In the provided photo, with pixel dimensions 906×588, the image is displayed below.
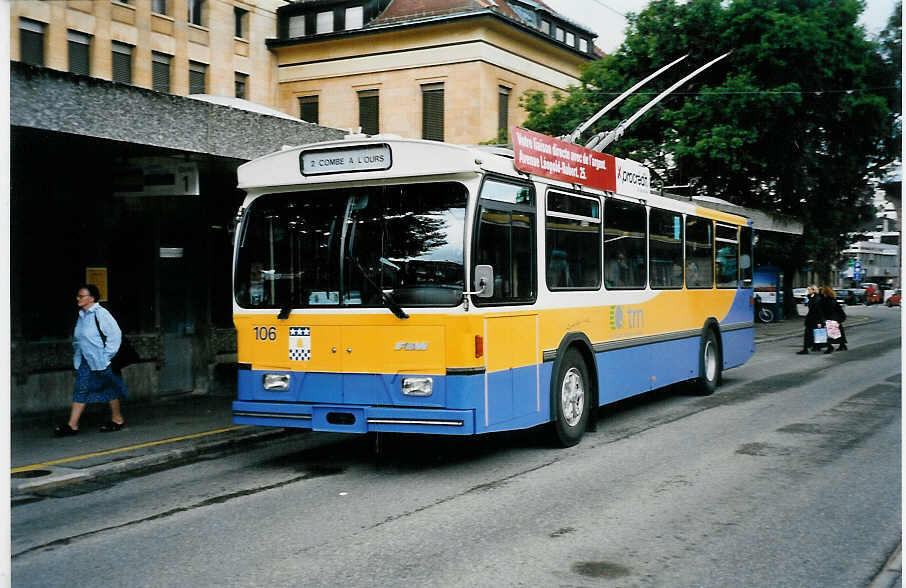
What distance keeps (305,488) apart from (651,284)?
19.3 ft

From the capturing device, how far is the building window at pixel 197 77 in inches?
1410

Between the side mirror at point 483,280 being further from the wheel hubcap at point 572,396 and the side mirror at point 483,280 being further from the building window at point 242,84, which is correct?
the building window at point 242,84

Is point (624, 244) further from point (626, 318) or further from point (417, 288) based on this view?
point (417, 288)

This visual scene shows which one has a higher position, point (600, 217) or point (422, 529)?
point (600, 217)

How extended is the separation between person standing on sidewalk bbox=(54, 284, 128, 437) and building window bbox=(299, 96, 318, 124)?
2967 cm

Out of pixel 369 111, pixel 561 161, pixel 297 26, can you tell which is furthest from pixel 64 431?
pixel 297 26

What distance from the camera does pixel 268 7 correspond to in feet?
134

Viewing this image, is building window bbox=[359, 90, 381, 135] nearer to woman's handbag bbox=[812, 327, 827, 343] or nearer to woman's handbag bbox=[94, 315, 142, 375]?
woman's handbag bbox=[812, 327, 827, 343]

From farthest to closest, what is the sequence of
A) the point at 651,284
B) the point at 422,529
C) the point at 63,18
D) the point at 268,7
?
the point at 268,7, the point at 63,18, the point at 651,284, the point at 422,529

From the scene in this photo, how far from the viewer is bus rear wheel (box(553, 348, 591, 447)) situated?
370 inches

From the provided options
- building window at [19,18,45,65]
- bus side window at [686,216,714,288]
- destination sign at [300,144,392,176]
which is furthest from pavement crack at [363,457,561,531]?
building window at [19,18,45,65]

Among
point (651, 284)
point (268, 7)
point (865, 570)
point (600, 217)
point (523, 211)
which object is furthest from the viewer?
point (268, 7)

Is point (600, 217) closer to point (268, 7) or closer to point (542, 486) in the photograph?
point (542, 486)

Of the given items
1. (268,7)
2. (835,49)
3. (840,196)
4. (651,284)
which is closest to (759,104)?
(835,49)
